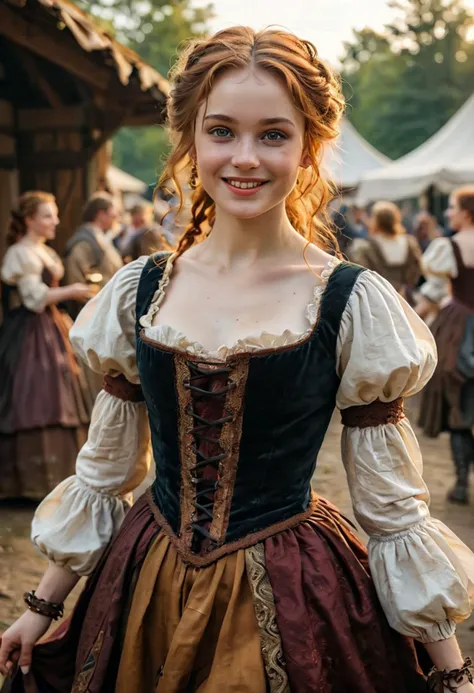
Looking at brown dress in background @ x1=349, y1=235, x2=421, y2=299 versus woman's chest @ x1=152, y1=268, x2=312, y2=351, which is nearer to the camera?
woman's chest @ x1=152, y1=268, x2=312, y2=351

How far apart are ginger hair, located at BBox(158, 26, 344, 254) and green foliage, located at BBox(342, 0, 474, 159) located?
34.0m

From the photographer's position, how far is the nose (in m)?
1.49

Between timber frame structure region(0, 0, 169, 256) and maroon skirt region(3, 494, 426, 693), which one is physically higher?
timber frame structure region(0, 0, 169, 256)

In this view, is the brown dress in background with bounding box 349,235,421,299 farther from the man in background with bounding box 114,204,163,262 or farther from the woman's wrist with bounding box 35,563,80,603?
the woman's wrist with bounding box 35,563,80,603

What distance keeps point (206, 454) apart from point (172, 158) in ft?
1.92

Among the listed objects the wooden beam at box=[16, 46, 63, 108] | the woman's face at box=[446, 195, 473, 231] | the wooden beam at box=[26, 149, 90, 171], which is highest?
the wooden beam at box=[16, 46, 63, 108]

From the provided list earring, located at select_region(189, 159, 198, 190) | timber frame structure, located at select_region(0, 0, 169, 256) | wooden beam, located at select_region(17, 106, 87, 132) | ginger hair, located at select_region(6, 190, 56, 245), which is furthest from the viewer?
wooden beam, located at select_region(17, 106, 87, 132)

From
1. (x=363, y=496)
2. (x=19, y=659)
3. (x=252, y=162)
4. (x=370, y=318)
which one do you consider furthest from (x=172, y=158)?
(x=19, y=659)

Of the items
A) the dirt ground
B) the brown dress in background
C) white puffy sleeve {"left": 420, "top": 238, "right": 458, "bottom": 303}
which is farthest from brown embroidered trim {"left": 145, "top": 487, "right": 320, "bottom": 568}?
the brown dress in background

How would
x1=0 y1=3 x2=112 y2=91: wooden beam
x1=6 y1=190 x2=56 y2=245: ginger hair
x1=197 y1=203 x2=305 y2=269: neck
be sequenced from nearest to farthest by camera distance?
x1=197 y1=203 x2=305 y2=269: neck, x1=6 y1=190 x2=56 y2=245: ginger hair, x1=0 y1=3 x2=112 y2=91: wooden beam

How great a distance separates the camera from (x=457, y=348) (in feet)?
16.5

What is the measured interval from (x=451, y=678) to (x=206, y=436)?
0.58m

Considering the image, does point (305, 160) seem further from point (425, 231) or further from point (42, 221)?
point (425, 231)

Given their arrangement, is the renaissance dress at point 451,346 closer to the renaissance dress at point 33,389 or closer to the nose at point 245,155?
the renaissance dress at point 33,389
